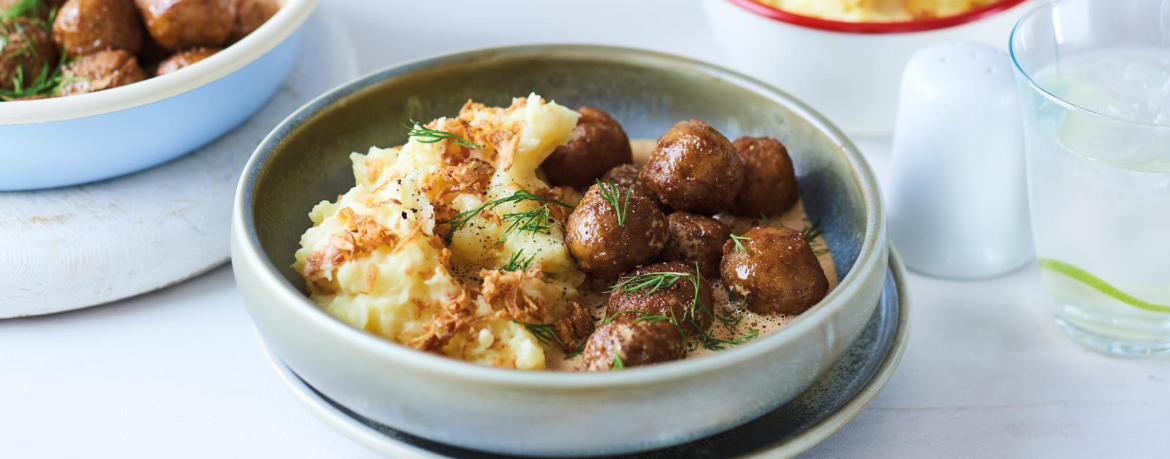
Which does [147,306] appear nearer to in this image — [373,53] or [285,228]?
[285,228]

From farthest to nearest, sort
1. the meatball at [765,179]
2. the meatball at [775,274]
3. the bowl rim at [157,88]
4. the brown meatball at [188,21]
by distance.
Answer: the brown meatball at [188,21]
the meatball at [765,179]
the bowl rim at [157,88]
the meatball at [775,274]

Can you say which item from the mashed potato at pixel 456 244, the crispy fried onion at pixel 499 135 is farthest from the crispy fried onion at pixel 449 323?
the crispy fried onion at pixel 499 135

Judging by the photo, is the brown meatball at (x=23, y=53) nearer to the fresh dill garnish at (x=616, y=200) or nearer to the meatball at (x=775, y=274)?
the fresh dill garnish at (x=616, y=200)

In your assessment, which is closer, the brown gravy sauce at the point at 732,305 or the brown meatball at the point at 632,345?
the brown meatball at the point at 632,345

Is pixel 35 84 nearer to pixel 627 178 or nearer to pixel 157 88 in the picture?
pixel 157 88

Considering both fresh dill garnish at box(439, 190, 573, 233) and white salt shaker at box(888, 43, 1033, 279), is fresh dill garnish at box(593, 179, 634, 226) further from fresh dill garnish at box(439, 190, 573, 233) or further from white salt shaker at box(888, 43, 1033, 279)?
white salt shaker at box(888, 43, 1033, 279)

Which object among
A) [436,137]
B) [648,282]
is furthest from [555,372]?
[436,137]

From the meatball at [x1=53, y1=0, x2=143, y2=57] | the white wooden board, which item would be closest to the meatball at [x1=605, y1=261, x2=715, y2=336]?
the white wooden board

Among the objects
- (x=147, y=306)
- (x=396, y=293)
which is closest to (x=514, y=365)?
(x=396, y=293)
